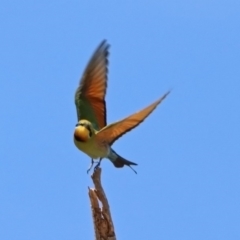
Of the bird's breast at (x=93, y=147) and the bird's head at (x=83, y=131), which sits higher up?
the bird's head at (x=83, y=131)

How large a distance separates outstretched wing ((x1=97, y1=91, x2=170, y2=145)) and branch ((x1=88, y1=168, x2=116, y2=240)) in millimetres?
348

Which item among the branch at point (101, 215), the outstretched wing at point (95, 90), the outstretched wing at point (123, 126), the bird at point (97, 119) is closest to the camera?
the branch at point (101, 215)

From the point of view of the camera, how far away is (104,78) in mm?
4617

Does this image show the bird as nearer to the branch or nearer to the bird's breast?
the bird's breast

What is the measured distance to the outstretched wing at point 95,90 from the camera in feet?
14.9

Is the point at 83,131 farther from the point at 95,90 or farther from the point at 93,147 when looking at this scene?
the point at 95,90

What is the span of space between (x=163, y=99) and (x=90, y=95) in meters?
0.86

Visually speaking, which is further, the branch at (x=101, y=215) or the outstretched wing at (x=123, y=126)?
the outstretched wing at (x=123, y=126)

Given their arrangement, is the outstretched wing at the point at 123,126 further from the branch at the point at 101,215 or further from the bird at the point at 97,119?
the branch at the point at 101,215

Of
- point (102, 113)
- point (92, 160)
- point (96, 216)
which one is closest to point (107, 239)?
point (96, 216)

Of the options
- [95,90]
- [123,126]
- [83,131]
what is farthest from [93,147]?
[95,90]

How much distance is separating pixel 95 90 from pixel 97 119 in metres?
0.17

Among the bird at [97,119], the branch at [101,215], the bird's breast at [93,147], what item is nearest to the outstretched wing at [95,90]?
the bird at [97,119]

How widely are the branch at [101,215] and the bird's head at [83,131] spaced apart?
1.06 feet
